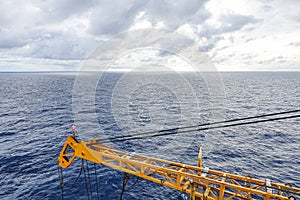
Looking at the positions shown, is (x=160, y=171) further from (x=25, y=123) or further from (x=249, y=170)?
(x=25, y=123)

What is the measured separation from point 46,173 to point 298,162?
38851 mm

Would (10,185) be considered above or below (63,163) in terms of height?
below

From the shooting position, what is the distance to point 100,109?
226ft

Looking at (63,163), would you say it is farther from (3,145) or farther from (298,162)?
(298,162)

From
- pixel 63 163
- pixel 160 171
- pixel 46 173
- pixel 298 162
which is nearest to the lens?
pixel 160 171

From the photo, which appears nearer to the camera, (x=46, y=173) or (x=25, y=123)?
(x=46, y=173)

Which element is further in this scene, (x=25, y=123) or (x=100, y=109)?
(x=100, y=109)

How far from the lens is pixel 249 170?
31766 millimetres

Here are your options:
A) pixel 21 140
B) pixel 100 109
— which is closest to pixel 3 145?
pixel 21 140

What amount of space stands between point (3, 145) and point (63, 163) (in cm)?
2794

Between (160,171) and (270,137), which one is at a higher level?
(160,171)

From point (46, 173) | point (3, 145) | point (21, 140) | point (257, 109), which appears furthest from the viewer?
point (257, 109)

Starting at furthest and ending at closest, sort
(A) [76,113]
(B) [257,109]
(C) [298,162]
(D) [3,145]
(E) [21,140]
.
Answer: (B) [257,109]
(A) [76,113]
(E) [21,140]
(D) [3,145]
(C) [298,162]

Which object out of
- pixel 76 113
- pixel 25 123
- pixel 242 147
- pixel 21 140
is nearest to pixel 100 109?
pixel 76 113
